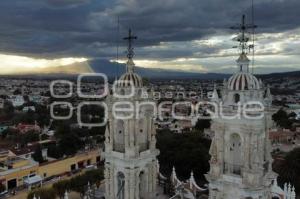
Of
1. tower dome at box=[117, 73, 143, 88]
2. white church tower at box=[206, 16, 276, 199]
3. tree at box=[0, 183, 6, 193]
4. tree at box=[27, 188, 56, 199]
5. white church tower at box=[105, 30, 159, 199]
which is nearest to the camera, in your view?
white church tower at box=[206, 16, 276, 199]

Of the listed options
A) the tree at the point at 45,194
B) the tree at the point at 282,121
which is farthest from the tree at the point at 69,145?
the tree at the point at 282,121

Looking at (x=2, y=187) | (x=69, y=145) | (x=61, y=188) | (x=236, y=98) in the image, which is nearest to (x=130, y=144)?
(x=236, y=98)

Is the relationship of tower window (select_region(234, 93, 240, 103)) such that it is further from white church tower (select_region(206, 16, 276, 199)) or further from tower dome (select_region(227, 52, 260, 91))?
tower dome (select_region(227, 52, 260, 91))

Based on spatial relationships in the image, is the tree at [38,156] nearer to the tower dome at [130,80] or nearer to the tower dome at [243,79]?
the tower dome at [130,80]

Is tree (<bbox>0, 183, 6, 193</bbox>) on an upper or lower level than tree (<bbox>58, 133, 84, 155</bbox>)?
lower

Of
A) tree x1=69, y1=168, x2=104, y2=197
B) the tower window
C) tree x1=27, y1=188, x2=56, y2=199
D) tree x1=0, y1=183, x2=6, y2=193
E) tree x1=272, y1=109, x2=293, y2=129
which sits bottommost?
tree x1=0, y1=183, x2=6, y2=193

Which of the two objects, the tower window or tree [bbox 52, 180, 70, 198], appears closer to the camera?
the tower window

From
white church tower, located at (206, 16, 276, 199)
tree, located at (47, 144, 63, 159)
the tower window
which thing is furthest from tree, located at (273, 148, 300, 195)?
tree, located at (47, 144, 63, 159)

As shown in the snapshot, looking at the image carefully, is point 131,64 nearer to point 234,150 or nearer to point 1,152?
point 234,150
